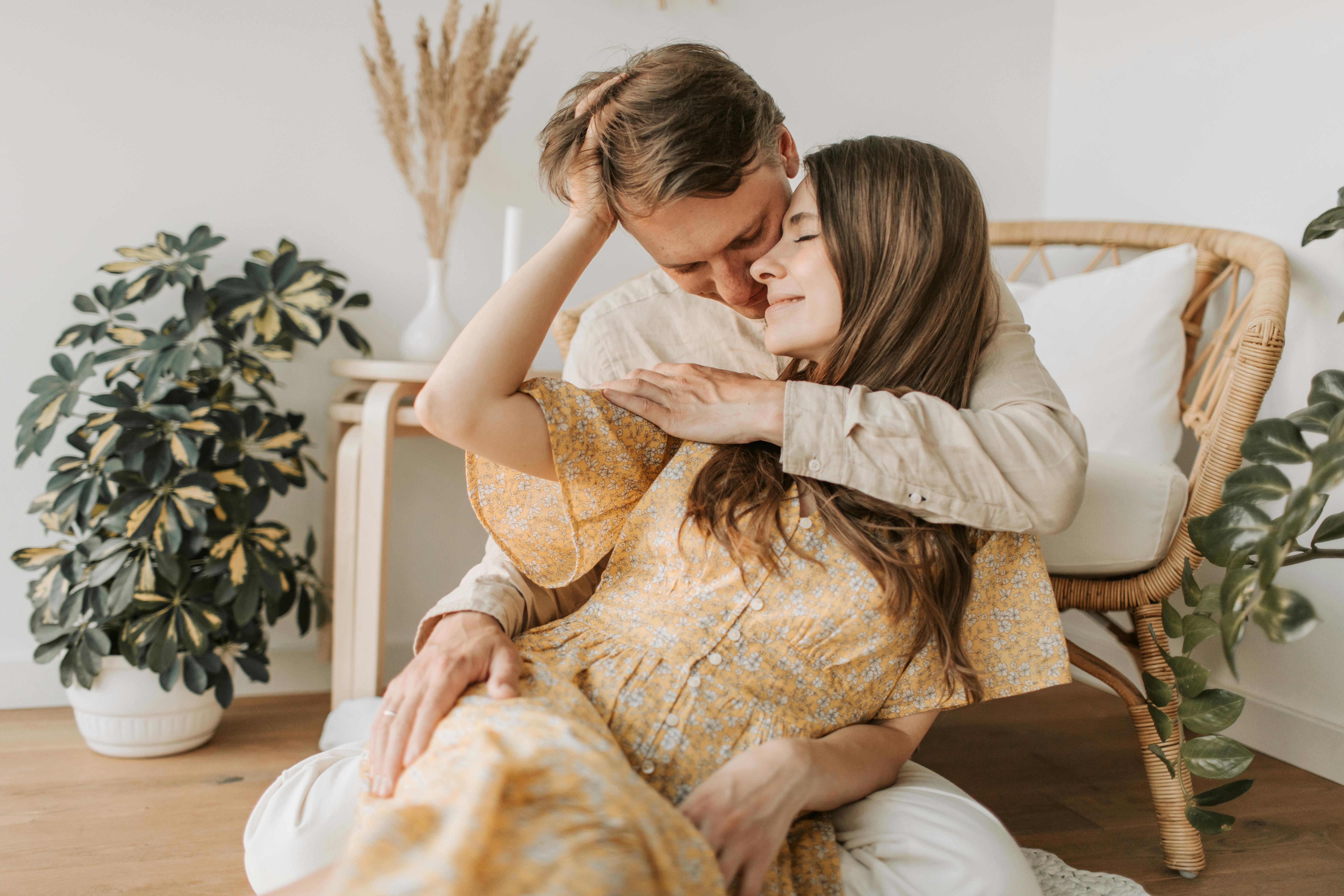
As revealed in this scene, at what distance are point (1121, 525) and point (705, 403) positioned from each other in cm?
76

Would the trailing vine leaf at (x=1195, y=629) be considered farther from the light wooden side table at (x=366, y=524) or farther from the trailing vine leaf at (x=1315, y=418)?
the light wooden side table at (x=366, y=524)

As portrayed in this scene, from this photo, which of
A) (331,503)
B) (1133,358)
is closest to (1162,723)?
(1133,358)

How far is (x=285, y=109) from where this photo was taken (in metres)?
1.99

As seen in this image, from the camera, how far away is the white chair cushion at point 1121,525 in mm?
1370

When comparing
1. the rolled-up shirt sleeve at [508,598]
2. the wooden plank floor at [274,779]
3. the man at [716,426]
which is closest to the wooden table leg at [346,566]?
the wooden plank floor at [274,779]

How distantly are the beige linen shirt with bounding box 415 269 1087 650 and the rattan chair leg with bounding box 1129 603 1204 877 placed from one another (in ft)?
1.69

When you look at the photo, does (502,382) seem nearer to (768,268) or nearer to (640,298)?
(768,268)

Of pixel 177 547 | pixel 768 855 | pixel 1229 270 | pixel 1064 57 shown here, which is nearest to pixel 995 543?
pixel 768 855

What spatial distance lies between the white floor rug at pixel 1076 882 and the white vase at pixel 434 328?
1396mm

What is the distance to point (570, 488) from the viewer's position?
980mm

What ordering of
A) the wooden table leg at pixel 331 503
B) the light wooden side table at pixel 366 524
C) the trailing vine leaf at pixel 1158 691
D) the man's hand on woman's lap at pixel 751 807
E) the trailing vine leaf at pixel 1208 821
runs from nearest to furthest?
the man's hand on woman's lap at pixel 751 807 < the trailing vine leaf at pixel 1208 821 < the trailing vine leaf at pixel 1158 691 < the light wooden side table at pixel 366 524 < the wooden table leg at pixel 331 503

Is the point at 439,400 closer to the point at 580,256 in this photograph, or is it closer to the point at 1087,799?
the point at 580,256

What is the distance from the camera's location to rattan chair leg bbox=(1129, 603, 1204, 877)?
4.36 feet

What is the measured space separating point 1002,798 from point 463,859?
130 cm
